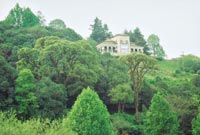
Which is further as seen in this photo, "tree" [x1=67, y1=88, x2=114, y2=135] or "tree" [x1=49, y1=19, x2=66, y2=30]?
"tree" [x1=49, y1=19, x2=66, y2=30]

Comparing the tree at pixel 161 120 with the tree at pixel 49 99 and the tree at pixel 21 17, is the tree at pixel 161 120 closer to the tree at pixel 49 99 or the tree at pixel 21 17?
Result: the tree at pixel 49 99

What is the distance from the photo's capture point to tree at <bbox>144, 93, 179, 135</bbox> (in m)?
41.5

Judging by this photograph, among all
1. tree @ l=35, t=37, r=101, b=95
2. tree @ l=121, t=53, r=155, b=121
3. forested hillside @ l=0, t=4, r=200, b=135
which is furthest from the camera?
tree @ l=121, t=53, r=155, b=121

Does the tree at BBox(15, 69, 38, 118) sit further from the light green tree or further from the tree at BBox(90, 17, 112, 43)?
the tree at BBox(90, 17, 112, 43)

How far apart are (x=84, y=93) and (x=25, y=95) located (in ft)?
24.0

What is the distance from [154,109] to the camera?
42250mm

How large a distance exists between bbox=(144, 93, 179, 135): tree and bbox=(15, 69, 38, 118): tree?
13391 mm

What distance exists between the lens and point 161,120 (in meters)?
41.7

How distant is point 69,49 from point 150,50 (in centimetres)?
6311

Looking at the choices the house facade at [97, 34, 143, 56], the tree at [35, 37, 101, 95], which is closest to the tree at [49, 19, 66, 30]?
the house facade at [97, 34, 143, 56]

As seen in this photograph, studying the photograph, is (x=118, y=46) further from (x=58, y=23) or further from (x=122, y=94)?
(x=122, y=94)

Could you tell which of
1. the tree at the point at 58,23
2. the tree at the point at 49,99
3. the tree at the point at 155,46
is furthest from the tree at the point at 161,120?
the tree at the point at 155,46

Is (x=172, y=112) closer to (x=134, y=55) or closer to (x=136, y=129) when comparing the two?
(x=136, y=129)

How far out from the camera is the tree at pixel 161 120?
136 feet
